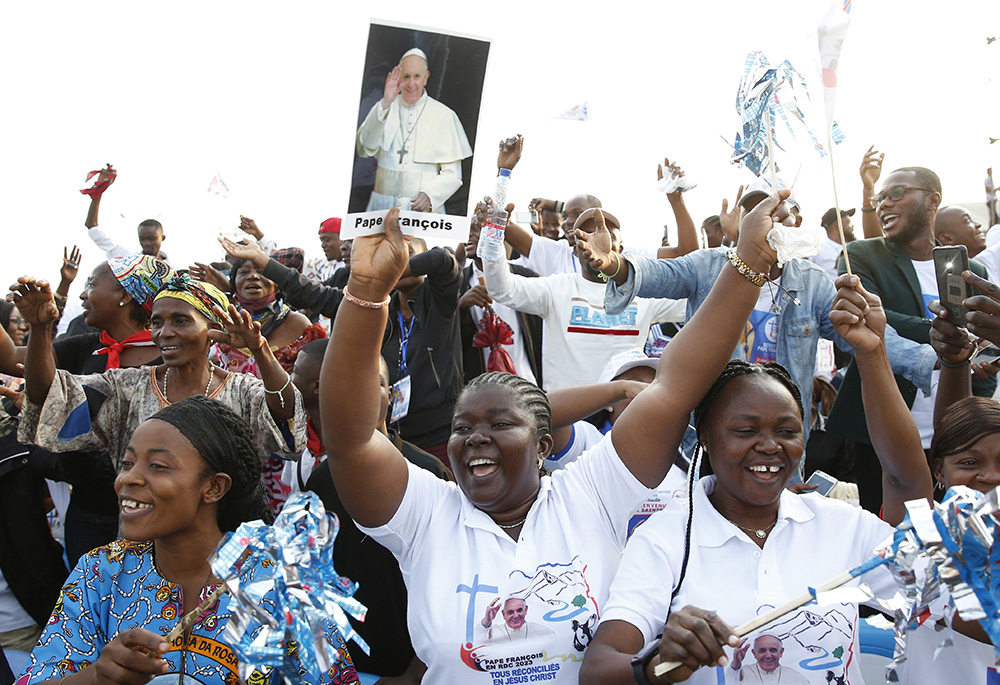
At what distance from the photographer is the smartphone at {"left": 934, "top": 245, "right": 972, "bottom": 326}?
2.81 meters

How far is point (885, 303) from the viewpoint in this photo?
4.08m

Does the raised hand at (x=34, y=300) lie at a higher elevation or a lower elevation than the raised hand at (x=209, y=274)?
lower

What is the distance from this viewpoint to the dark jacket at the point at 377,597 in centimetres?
285

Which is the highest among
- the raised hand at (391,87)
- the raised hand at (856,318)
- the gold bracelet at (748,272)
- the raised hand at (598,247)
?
the raised hand at (391,87)

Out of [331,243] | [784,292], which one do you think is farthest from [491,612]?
[331,243]

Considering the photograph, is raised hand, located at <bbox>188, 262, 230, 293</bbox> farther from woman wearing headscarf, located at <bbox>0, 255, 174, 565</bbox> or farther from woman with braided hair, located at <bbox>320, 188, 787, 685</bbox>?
woman with braided hair, located at <bbox>320, 188, 787, 685</bbox>

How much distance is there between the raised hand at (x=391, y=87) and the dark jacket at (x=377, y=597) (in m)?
1.38

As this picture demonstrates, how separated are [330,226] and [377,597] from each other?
5.35m

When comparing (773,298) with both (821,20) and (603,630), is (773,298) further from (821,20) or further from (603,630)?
(603,630)

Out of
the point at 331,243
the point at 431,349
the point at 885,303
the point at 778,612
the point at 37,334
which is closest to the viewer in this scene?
the point at 778,612

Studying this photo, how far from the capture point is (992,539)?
1478 mm

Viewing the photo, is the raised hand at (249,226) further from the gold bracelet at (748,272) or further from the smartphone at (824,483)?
the gold bracelet at (748,272)

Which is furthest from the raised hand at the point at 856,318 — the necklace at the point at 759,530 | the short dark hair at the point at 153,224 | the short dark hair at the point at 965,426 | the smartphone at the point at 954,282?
the short dark hair at the point at 153,224

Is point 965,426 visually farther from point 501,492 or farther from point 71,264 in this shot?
point 71,264
